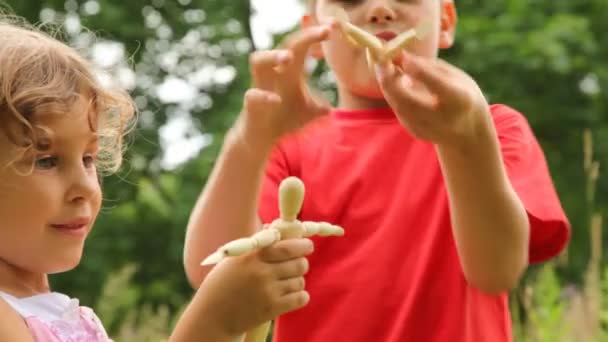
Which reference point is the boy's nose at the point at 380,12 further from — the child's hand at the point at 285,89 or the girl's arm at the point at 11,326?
the girl's arm at the point at 11,326

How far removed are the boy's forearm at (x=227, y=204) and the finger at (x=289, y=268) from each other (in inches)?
8.5

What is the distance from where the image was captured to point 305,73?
1.45m

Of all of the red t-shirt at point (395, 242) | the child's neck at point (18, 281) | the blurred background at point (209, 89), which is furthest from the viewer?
the blurred background at point (209, 89)

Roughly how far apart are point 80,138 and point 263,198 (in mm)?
432

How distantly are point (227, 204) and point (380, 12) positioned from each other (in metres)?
0.38

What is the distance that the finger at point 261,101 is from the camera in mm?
1408

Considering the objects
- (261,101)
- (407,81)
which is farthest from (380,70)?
(261,101)

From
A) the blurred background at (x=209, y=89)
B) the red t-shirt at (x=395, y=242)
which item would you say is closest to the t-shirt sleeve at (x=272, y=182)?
the red t-shirt at (x=395, y=242)

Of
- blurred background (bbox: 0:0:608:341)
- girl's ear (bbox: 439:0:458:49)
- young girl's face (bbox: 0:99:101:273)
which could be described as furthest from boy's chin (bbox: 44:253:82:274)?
blurred background (bbox: 0:0:608:341)

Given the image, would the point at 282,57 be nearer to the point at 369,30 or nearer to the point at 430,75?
the point at 430,75

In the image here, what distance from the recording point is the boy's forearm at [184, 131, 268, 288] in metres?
1.53

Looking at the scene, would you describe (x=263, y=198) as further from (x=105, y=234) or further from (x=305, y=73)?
(x=105, y=234)

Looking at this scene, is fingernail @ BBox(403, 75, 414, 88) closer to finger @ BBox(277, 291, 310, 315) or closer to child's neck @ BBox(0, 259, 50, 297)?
finger @ BBox(277, 291, 310, 315)

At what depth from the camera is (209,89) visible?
8539 millimetres
